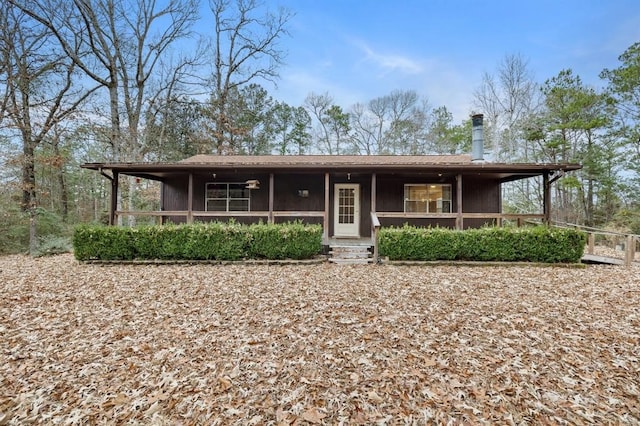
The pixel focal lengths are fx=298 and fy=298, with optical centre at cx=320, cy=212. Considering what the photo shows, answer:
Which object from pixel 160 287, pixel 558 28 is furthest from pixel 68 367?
pixel 558 28

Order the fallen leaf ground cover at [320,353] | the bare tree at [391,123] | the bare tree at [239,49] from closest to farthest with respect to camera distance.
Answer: the fallen leaf ground cover at [320,353] → the bare tree at [239,49] → the bare tree at [391,123]

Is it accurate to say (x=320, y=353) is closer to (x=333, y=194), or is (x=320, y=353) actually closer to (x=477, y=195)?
(x=333, y=194)

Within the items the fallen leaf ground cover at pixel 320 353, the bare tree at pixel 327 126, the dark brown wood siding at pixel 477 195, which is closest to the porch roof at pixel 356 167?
the dark brown wood siding at pixel 477 195

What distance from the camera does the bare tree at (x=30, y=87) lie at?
11234 mm

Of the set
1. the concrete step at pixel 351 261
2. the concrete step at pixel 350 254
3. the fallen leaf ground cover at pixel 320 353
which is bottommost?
the fallen leaf ground cover at pixel 320 353

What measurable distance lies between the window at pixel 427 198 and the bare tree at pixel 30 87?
13476 mm

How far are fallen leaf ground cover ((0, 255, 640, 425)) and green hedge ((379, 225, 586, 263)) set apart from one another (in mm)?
1889

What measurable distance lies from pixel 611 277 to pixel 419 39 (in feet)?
46.4

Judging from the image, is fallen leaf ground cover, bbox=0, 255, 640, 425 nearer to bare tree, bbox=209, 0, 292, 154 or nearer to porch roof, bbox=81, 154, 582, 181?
porch roof, bbox=81, 154, 582, 181

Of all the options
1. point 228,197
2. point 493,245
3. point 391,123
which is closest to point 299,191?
point 228,197

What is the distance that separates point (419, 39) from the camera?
620 inches

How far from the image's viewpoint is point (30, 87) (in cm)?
1177

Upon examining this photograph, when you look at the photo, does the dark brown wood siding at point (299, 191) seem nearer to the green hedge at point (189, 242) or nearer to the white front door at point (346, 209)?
the white front door at point (346, 209)

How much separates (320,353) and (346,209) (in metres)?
7.96
